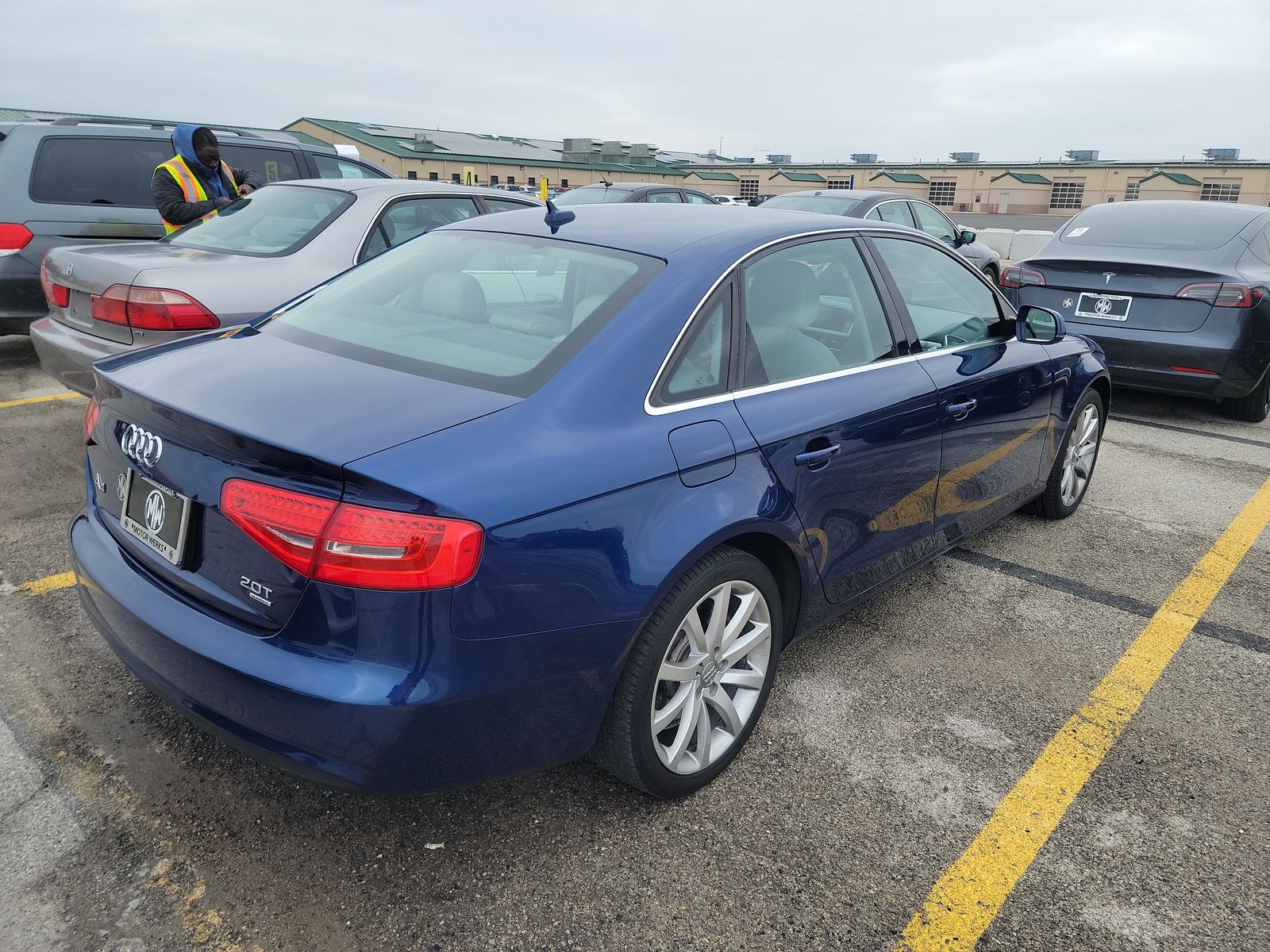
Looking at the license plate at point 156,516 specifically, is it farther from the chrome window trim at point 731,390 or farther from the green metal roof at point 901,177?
the green metal roof at point 901,177

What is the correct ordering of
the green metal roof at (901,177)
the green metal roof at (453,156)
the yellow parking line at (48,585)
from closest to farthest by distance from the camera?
1. the yellow parking line at (48,585)
2. the green metal roof at (453,156)
3. the green metal roof at (901,177)

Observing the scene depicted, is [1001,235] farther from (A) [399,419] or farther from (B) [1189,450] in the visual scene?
(A) [399,419]

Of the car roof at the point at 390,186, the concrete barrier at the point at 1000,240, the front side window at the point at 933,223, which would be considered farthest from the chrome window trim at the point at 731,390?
the concrete barrier at the point at 1000,240

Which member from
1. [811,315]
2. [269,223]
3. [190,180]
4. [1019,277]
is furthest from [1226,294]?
[190,180]

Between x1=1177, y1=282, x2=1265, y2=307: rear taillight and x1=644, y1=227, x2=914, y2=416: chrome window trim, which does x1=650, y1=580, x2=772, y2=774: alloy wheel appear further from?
x1=1177, y1=282, x2=1265, y2=307: rear taillight

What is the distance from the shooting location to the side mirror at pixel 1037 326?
152 inches

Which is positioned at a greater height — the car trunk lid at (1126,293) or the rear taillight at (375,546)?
the car trunk lid at (1126,293)

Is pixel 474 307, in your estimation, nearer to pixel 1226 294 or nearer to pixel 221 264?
pixel 221 264

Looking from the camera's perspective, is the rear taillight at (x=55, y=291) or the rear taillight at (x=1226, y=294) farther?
the rear taillight at (x=1226, y=294)

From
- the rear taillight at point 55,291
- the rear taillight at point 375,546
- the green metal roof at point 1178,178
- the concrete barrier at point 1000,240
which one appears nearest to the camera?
the rear taillight at point 375,546

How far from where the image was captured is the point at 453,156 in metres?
49.2

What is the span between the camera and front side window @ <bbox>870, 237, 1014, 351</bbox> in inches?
131

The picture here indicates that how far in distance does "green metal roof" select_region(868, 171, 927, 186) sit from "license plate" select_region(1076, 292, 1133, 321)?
61.3 meters

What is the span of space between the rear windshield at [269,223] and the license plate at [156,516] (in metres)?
3.04
